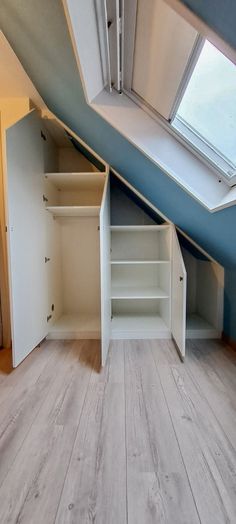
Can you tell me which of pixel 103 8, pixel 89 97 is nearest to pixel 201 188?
pixel 89 97

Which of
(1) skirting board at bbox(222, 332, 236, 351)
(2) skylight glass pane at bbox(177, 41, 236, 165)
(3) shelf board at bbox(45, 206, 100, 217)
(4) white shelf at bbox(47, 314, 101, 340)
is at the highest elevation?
(2) skylight glass pane at bbox(177, 41, 236, 165)

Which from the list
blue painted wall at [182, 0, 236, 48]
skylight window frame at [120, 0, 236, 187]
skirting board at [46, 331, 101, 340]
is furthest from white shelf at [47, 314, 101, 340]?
blue painted wall at [182, 0, 236, 48]

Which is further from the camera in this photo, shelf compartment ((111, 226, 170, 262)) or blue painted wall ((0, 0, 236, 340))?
shelf compartment ((111, 226, 170, 262))

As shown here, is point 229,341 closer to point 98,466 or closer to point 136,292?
point 136,292

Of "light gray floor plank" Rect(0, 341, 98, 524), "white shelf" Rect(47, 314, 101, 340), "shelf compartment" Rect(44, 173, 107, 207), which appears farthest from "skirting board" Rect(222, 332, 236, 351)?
"shelf compartment" Rect(44, 173, 107, 207)

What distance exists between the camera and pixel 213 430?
111cm

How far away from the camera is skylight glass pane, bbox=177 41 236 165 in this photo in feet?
3.18

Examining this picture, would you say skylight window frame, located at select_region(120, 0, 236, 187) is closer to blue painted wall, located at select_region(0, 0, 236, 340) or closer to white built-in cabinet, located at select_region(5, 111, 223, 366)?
blue painted wall, located at select_region(0, 0, 236, 340)

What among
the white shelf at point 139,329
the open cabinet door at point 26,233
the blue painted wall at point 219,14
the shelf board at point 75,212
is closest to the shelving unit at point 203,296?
the white shelf at point 139,329

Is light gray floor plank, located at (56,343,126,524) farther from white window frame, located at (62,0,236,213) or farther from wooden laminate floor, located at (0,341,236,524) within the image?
white window frame, located at (62,0,236,213)

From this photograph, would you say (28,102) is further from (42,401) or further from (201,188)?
(42,401)

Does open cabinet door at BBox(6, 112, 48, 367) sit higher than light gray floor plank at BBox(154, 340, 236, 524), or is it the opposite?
open cabinet door at BBox(6, 112, 48, 367)

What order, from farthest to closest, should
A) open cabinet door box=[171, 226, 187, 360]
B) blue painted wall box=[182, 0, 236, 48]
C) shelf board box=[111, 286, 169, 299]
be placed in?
1. shelf board box=[111, 286, 169, 299]
2. open cabinet door box=[171, 226, 187, 360]
3. blue painted wall box=[182, 0, 236, 48]

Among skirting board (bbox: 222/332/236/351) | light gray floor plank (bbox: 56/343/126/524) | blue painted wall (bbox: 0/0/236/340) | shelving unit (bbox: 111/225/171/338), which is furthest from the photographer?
shelving unit (bbox: 111/225/171/338)
